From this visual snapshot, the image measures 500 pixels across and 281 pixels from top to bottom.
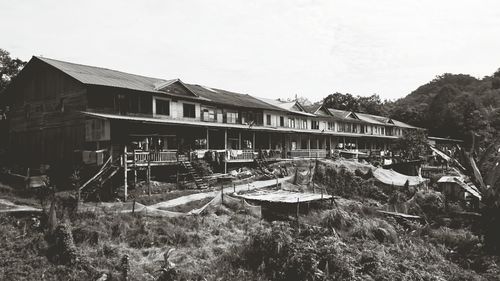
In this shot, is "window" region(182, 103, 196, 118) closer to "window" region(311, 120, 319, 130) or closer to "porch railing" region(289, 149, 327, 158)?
"porch railing" region(289, 149, 327, 158)

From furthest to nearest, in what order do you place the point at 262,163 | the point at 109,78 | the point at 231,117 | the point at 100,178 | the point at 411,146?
the point at 411,146
the point at 231,117
the point at 262,163
the point at 109,78
the point at 100,178

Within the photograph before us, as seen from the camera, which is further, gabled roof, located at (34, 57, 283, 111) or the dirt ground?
gabled roof, located at (34, 57, 283, 111)

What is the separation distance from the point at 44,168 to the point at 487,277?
2818 cm

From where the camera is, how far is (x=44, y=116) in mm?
28812

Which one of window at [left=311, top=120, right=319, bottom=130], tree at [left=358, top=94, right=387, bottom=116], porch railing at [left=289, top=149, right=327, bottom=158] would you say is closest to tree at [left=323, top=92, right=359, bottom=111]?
tree at [left=358, top=94, right=387, bottom=116]

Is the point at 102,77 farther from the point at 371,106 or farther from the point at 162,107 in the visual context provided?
the point at 371,106

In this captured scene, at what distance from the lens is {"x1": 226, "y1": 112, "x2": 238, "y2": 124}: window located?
35.6 meters

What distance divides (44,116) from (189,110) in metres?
11.2

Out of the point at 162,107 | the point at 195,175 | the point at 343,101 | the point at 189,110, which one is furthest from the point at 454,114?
the point at 195,175

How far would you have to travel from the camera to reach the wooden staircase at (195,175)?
24.9m

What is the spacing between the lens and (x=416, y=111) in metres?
81.5

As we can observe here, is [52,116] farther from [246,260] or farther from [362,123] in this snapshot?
[362,123]

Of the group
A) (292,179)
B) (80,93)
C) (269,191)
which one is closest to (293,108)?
(292,179)

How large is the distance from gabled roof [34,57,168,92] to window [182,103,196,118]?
3.10 meters
